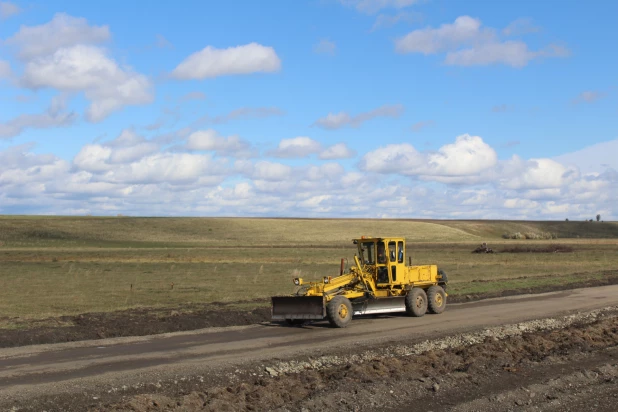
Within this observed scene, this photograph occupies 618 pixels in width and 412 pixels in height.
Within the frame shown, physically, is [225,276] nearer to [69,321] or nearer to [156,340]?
[69,321]

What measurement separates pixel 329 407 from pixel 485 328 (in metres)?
9.93

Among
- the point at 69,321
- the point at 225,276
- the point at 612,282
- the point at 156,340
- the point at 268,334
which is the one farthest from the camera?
the point at 225,276

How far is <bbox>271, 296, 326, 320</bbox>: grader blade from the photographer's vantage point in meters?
21.0

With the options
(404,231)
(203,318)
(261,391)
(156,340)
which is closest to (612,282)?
(203,318)

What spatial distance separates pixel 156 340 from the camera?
1877 cm

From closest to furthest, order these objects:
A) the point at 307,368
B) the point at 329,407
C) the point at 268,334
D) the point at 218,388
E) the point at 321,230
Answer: the point at 329,407 → the point at 218,388 → the point at 307,368 → the point at 268,334 → the point at 321,230

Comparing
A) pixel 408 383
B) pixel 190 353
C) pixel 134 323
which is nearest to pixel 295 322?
pixel 134 323

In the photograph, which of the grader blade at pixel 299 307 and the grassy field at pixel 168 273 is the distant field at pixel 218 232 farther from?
the grader blade at pixel 299 307

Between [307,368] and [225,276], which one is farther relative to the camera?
[225,276]

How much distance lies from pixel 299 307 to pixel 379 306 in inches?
123

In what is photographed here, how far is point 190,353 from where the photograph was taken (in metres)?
16.7

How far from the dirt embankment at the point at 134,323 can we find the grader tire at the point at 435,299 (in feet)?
17.9

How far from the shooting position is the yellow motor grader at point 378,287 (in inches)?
859

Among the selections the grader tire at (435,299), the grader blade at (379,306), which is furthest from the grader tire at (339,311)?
the grader tire at (435,299)
